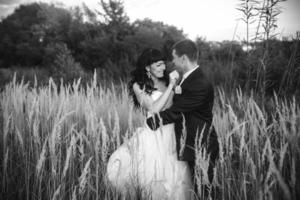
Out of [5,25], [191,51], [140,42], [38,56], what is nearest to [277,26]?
[191,51]

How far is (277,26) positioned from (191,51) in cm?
126

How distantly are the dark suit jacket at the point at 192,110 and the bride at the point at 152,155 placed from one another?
6.0 inches

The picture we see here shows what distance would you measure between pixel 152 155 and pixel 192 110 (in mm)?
636

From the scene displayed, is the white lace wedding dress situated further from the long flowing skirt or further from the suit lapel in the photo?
the suit lapel

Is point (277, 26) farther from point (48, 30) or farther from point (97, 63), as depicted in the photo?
point (48, 30)

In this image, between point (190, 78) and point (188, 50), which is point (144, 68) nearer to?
point (188, 50)

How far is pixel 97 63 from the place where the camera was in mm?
16719

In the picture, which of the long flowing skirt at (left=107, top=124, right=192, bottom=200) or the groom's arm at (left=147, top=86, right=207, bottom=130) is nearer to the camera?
the long flowing skirt at (left=107, top=124, right=192, bottom=200)

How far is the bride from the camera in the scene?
1.58 m

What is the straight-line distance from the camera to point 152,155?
2207mm

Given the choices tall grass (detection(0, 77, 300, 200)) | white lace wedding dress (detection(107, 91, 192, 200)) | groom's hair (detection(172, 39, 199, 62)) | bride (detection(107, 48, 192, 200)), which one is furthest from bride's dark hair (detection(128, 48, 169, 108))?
tall grass (detection(0, 77, 300, 200))

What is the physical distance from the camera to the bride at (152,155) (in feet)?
5.17

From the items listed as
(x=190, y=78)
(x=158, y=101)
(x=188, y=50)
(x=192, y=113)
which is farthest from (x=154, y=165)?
(x=188, y=50)

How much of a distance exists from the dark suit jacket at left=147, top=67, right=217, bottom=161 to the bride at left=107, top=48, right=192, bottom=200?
0.15 metres
